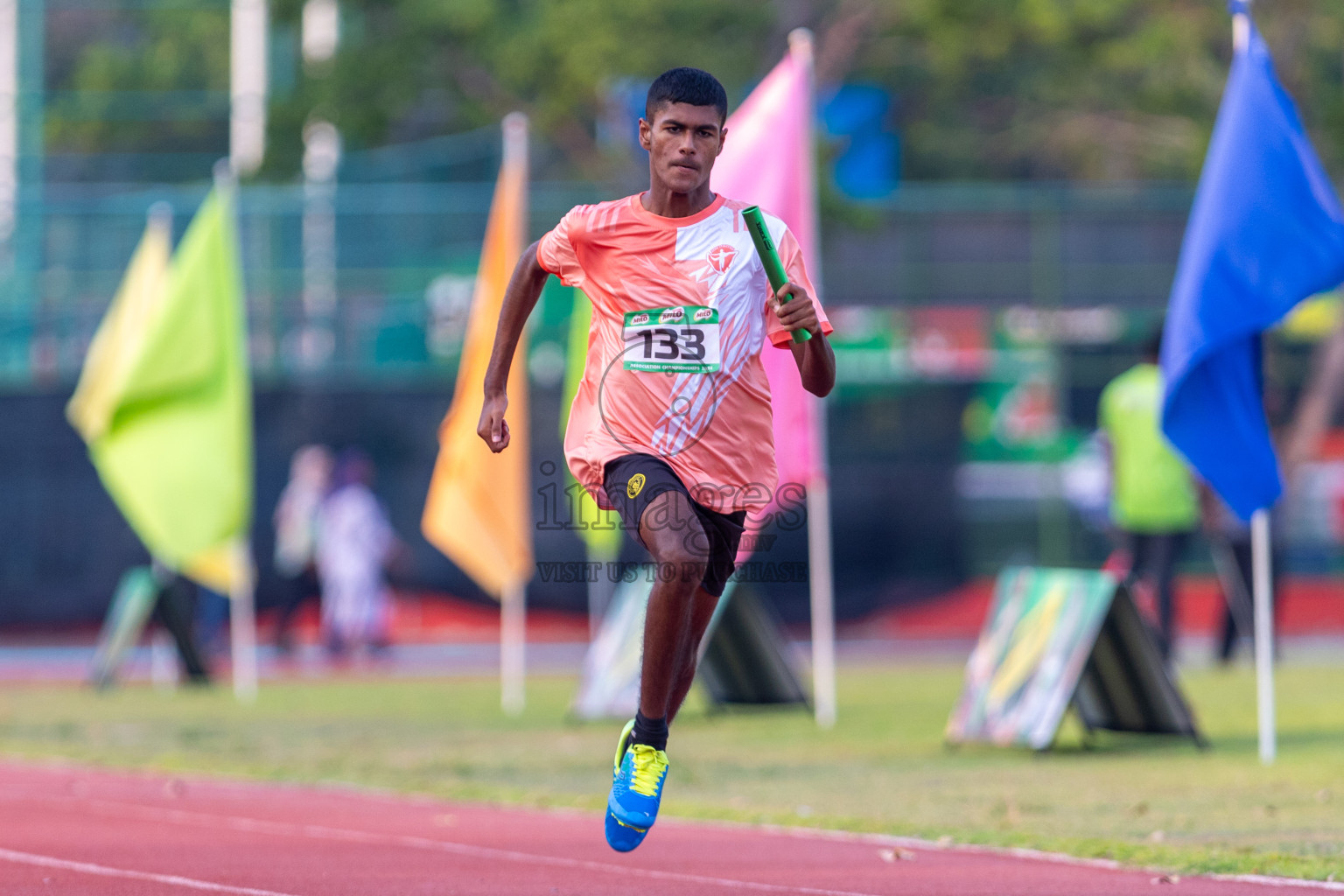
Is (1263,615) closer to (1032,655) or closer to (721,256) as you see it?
(1032,655)

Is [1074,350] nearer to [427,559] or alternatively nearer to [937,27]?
[937,27]

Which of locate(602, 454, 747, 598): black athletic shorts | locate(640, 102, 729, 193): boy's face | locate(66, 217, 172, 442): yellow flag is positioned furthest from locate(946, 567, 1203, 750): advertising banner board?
locate(66, 217, 172, 442): yellow flag

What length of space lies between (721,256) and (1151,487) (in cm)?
926

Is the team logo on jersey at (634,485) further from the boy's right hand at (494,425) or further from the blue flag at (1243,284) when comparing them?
the blue flag at (1243,284)

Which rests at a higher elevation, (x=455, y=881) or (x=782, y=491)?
(x=782, y=491)

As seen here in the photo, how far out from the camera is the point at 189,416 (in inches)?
615

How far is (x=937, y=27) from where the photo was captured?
22297 mm

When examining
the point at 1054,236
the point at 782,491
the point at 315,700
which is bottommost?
the point at 315,700

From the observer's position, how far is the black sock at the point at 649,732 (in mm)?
6023

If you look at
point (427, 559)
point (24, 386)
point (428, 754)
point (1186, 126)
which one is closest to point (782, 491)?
point (428, 754)

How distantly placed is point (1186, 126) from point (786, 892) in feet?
74.5

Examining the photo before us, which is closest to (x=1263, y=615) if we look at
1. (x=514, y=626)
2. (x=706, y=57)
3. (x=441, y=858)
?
(x=441, y=858)

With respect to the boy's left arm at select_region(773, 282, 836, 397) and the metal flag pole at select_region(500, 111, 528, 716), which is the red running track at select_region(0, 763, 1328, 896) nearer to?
the boy's left arm at select_region(773, 282, 836, 397)

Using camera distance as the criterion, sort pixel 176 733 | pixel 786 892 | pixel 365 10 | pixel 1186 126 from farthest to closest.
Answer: pixel 1186 126 → pixel 365 10 → pixel 176 733 → pixel 786 892
